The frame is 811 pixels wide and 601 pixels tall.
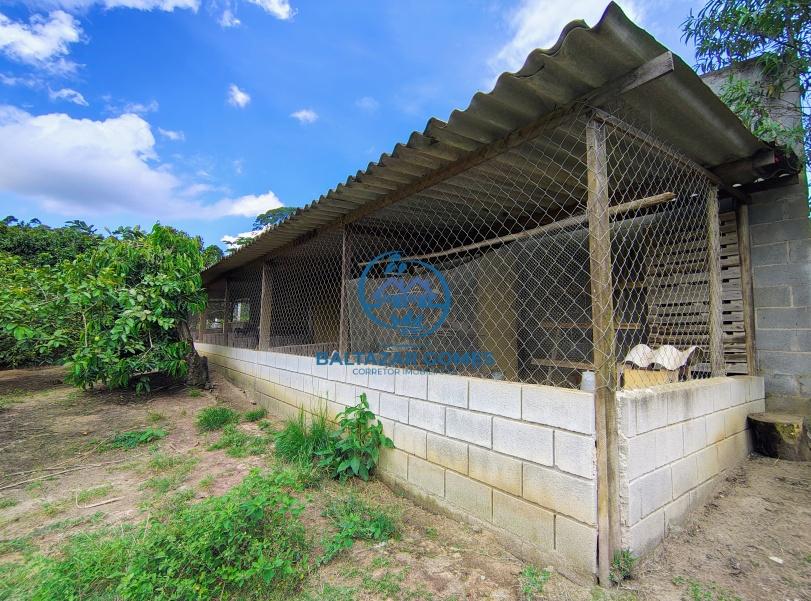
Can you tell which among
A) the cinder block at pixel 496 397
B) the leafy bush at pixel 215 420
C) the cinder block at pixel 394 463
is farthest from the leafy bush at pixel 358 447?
the leafy bush at pixel 215 420

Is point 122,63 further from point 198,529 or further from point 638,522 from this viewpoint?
point 638,522

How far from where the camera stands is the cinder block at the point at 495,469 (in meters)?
1.93

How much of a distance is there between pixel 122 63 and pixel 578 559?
28.7ft

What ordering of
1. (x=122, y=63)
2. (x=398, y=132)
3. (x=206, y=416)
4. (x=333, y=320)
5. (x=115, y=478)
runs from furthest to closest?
(x=333, y=320) < (x=122, y=63) < (x=206, y=416) < (x=115, y=478) < (x=398, y=132)

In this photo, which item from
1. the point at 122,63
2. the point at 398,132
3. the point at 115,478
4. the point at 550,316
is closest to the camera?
the point at 398,132

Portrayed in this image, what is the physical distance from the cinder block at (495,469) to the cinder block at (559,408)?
0.92 ft

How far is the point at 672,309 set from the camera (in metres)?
3.17

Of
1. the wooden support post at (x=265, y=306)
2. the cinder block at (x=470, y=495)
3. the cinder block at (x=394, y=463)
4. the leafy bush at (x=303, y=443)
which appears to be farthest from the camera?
the wooden support post at (x=265, y=306)

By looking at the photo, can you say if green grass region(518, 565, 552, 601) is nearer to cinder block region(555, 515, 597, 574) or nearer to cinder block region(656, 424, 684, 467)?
cinder block region(555, 515, 597, 574)

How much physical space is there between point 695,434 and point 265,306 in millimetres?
4937

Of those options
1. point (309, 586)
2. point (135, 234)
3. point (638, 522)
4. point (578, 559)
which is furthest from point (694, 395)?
point (135, 234)

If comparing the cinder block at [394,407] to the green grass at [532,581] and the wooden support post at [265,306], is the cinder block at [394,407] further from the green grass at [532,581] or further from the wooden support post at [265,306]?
the wooden support post at [265,306]

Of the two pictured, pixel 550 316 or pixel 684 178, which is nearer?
pixel 684 178

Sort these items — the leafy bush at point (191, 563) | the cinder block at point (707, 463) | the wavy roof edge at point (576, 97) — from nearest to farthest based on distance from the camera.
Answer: the wavy roof edge at point (576, 97) → the leafy bush at point (191, 563) → the cinder block at point (707, 463)
